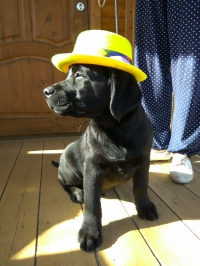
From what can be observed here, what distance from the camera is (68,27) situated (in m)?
3.01

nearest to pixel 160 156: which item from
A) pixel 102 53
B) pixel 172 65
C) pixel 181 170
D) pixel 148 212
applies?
pixel 181 170

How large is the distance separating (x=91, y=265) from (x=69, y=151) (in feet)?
2.49

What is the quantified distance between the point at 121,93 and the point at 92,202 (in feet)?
1.83

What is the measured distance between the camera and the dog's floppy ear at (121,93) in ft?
3.46

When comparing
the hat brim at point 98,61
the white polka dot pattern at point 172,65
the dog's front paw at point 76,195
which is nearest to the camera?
the hat brim at point 98,61

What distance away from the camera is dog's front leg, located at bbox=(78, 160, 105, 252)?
1114 millimetres

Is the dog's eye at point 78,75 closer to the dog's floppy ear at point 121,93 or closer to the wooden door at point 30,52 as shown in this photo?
the dog's floppy ear at point 121,93

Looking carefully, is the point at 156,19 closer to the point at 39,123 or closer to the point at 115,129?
the point at 115,129

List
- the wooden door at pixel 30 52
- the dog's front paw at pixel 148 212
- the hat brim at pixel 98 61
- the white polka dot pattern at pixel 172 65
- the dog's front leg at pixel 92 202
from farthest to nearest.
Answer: the wooden door at pixel 30 52 → the white polka dot pattern at pixel 172 65 → the dog's front paw at pixel 148 212 → the dog's front leg at pixel 92 202 → the hat brim at pixel 98 61

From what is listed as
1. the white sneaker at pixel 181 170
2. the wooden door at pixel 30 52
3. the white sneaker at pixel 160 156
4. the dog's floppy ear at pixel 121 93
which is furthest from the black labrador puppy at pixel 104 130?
the wooden door at pixel 30 52

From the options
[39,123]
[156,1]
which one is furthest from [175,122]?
[39,123]

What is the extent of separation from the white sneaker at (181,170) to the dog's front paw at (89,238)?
84 cm

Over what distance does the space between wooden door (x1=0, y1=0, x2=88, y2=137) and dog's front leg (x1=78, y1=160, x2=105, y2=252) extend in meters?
2.18

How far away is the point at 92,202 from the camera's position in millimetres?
1153
